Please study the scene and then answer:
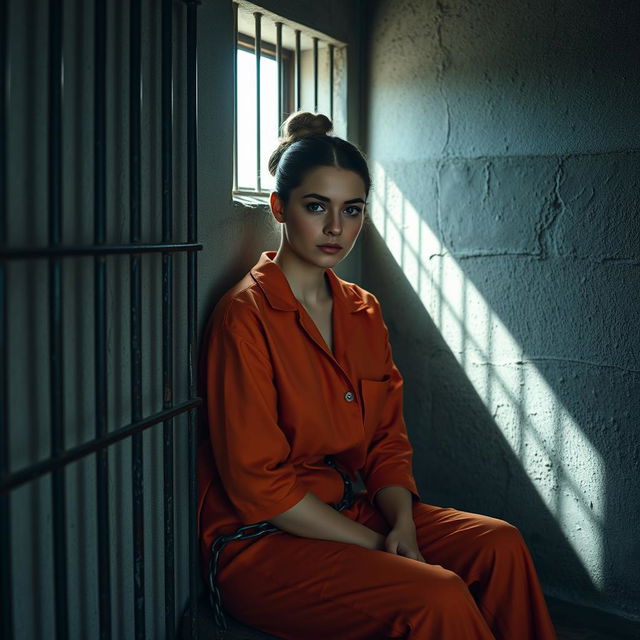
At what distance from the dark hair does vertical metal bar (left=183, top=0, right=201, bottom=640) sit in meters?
0.30

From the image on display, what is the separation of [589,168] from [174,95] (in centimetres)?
119

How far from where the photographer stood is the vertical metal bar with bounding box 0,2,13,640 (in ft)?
3.66

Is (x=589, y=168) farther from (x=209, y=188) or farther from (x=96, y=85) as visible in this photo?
(x=96, y=85)

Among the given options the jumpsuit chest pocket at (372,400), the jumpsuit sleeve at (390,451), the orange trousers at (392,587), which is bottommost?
the orange trousers at (392,587)

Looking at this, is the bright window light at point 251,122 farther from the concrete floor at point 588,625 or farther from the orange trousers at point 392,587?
the concrete floor at point 588,625

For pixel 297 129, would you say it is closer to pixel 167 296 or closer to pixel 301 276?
pixel 301 276

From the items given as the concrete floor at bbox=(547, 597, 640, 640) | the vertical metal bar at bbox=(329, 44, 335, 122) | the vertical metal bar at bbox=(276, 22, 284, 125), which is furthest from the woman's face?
the concrete floor at bbox=(547, 597, 640, 640)

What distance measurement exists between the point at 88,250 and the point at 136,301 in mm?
190

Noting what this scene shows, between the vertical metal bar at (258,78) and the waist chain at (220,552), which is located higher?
the vertical metal bar at (258,78)

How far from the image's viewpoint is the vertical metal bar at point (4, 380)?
1.12 m

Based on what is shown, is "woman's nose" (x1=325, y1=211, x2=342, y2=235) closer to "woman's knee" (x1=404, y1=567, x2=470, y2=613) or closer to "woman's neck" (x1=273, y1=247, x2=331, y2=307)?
"woman's neck" (x1=273, y1=247, x2=331, y2=307)

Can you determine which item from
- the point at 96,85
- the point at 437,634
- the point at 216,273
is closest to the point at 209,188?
the point at 216,273

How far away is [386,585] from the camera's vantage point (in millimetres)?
1575

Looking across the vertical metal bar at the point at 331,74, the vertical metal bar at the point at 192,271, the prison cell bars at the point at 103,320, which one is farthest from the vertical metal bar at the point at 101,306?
the vertical metal bar at the point at 331,74
